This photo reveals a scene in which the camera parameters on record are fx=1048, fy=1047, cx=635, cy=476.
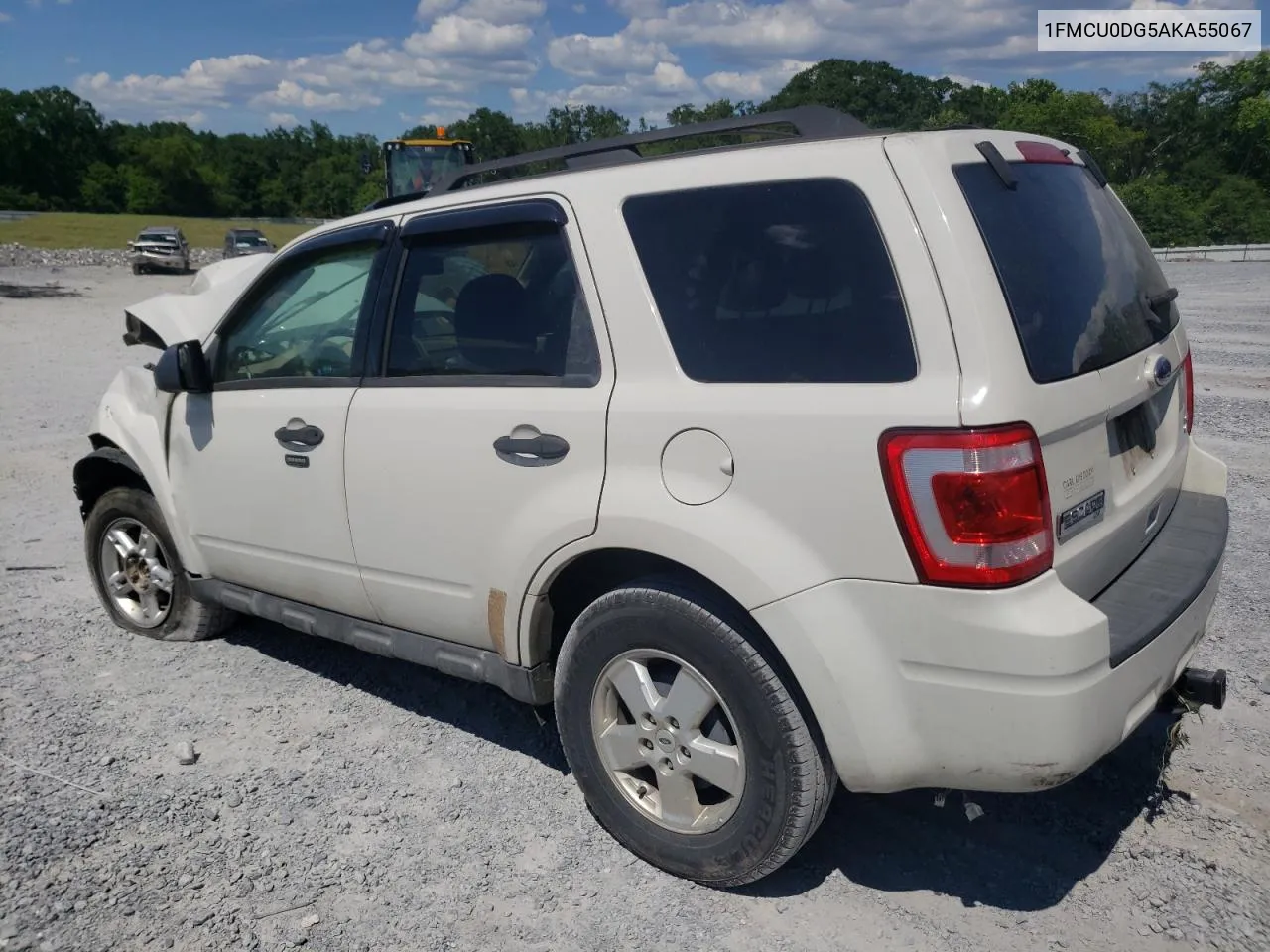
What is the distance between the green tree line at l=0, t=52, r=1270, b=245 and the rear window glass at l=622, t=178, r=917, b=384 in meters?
0.65

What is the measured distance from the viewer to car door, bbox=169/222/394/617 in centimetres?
370

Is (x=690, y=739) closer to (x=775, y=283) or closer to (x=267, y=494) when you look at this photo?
(x=775, y=283)

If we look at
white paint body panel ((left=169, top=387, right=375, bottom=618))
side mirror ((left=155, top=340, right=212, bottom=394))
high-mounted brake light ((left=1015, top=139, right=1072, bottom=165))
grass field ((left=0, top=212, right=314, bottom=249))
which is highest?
grass field ((left=0, top=212, right=314, bottom=249))

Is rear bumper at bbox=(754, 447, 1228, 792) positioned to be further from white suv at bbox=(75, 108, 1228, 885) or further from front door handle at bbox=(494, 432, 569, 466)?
front door handle at bbox=(494, 432, 569, 466)

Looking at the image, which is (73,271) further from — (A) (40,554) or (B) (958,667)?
(B) (958,667)

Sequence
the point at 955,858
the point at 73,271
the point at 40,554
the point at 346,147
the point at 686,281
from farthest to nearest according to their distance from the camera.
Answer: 1. the point at 346,147
2. the point at 73,271
3. the point at 40,554
4. the point at 955,858
5. the point at 686,281

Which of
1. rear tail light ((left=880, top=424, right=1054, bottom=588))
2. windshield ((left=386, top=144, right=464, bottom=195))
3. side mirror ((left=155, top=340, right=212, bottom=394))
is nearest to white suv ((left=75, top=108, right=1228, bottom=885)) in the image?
rear tail light ((left=880, top=424, right=1054, bottom=588))

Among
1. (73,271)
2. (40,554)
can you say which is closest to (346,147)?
(73,271)

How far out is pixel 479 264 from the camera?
3426mm

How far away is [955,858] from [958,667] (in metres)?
0.99

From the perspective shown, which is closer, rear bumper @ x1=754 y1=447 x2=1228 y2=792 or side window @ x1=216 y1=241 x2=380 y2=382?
rear bumper @ x1=754 y1=447 x2=1228 y2=792

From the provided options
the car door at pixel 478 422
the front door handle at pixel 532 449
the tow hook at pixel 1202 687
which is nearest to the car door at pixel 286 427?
the car door at pixel 478 422

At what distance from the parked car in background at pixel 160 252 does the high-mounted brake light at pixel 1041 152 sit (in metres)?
37.0

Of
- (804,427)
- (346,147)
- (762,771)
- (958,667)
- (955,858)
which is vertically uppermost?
(346,147)
